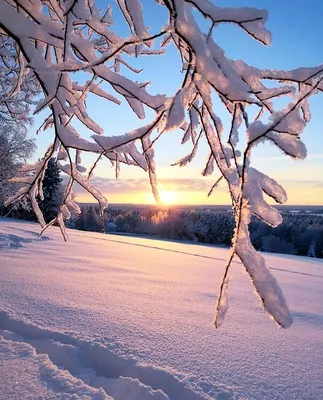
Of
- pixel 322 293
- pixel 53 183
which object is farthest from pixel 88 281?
pixel 53 183

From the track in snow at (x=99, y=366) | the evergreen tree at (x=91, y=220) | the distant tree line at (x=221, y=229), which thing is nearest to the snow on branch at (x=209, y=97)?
Answer: the track in snow at (x=99, y=366)

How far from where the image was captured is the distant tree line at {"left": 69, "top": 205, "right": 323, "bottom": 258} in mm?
35438

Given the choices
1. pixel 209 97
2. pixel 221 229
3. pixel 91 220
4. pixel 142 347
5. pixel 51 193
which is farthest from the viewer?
pixel 91 220

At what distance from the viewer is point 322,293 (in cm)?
418

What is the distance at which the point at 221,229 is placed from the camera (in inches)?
1550

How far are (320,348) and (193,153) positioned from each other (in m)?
1.52

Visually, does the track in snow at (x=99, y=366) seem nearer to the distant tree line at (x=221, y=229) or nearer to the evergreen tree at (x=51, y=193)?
the evergreen tree at (x=51, y=193)

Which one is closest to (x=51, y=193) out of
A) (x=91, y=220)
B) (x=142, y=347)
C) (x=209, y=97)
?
(x=91, y=220)

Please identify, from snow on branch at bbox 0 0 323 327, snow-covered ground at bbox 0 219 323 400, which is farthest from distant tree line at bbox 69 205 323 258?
snow on branch at bbox 0 0 323 327

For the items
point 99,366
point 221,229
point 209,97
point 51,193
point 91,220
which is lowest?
point 91,220

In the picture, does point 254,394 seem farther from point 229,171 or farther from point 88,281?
point 88,281

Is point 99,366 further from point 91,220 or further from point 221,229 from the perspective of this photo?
point 91,220

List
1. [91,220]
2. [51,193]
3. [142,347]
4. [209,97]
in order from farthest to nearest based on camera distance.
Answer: [91,220]
[51,193]
[142,347]
[209,97]

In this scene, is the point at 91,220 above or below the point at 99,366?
below
